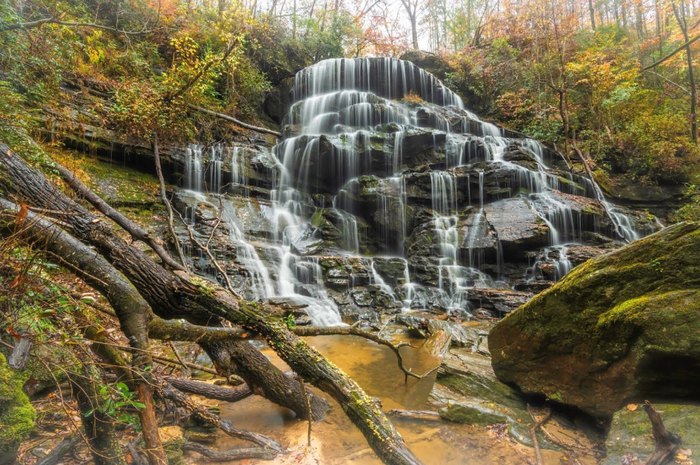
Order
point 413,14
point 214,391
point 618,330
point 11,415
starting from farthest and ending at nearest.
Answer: point 413,14 < point 214,391 < point 618,330 < point 11,415

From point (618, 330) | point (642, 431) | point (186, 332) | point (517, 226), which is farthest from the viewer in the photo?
point (517, 226)

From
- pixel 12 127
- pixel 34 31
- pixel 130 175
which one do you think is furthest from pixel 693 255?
pixel 130 175

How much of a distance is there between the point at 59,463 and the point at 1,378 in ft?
3.33

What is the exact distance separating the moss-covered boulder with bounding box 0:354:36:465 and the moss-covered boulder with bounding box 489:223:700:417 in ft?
13.4

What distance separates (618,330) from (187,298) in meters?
3.49

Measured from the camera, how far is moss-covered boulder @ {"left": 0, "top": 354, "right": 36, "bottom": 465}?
1.74 m

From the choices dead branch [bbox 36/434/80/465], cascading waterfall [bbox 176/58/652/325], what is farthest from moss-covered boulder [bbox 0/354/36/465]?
cascading waterfall [bbox 176/58/652/325]

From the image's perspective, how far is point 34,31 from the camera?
6.66 metres

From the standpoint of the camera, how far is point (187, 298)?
2400 mm

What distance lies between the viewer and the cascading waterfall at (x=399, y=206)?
9.55m

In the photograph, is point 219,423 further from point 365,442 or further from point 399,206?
point 399,206

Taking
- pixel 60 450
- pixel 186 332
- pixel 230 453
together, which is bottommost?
pixel 230 453

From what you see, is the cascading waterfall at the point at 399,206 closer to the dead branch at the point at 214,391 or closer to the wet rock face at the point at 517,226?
the wet rock face at the point at 517,226

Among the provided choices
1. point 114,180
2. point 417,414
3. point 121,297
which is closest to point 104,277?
point 121,297
